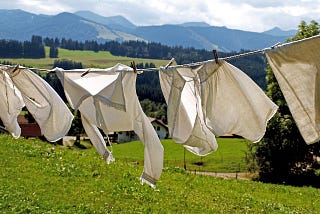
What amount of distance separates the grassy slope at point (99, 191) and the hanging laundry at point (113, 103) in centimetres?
599

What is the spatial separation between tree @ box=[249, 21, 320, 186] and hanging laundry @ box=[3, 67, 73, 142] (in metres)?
28.9

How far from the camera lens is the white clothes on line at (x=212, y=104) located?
5.65m

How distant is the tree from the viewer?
35094mm

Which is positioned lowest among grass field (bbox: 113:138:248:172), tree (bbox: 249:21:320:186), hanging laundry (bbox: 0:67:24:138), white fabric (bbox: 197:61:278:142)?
grass field (bbox: 113:138:248:172)

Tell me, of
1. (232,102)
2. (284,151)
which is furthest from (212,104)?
(284,151)

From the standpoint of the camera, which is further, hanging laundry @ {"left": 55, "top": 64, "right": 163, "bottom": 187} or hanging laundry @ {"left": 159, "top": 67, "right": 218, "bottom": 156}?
hanging laundry @ {"left": 55, "top": 64, "right": 163, "bottom": 187}

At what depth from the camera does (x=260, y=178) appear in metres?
38.8

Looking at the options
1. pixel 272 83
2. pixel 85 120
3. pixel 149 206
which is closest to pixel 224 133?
pixel 85 120

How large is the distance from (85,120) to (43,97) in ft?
2.48

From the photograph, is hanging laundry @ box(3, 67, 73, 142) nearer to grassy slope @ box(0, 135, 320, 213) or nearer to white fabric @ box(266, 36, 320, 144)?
white fabric @ box(266, 36, 320, 144)

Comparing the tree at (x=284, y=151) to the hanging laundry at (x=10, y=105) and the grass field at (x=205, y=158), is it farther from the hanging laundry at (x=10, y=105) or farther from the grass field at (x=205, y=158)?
the hanging laundry at (x=10, y=105)

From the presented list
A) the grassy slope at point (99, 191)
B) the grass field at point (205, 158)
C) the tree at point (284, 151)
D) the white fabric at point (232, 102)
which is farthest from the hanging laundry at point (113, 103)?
the grass field at point (205, 158)

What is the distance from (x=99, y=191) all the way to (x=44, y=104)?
7.50 m

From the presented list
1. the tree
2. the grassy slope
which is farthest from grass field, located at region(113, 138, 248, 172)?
the grassy slope
